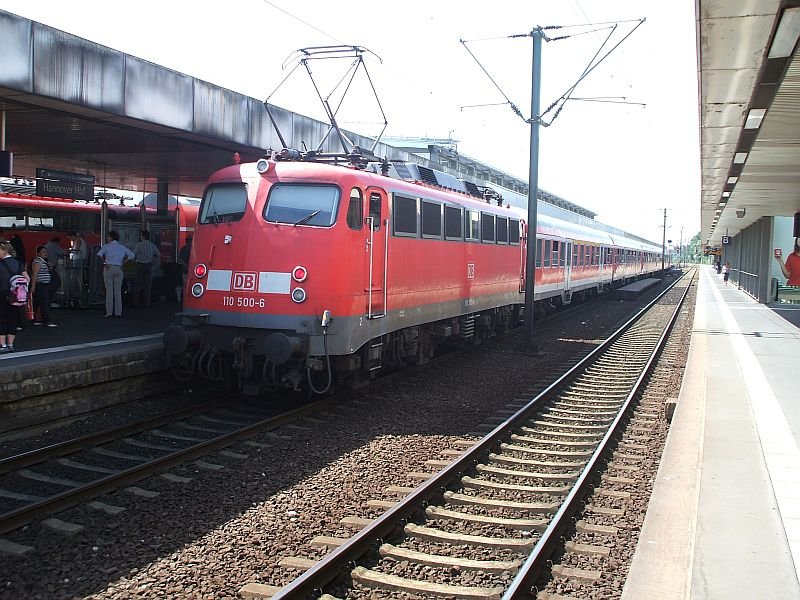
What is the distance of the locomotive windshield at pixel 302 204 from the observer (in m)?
9.28

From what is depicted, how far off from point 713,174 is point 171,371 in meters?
14.3

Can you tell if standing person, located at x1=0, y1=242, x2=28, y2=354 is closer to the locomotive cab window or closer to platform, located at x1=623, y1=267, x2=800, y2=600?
the locomotive cab window

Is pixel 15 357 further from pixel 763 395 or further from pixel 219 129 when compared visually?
pixel 763 395

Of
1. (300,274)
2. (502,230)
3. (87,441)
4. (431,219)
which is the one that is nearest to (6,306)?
(87,441)

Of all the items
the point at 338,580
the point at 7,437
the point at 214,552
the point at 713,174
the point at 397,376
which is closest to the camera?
the point at 338,580

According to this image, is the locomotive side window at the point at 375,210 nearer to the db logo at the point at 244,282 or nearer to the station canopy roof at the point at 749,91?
the db logo at the point at 244,282

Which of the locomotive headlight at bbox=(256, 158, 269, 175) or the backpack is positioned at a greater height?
the locomotive headlight at bbox=(256, 158, 269, 175)

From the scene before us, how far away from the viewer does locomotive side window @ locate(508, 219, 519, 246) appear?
55.0 feet

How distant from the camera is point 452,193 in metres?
13.1

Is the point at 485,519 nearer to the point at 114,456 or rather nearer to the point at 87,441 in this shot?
the point at 114,456

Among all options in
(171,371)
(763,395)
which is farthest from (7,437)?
(763,395)

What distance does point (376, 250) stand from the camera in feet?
32.6

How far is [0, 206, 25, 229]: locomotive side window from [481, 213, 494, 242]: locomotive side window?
12.8m

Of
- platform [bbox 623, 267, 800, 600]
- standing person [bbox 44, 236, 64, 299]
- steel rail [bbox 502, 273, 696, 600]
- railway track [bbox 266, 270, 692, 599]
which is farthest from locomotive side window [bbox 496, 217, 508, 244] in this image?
standing person [bbox 44, 236, 64, 299]
